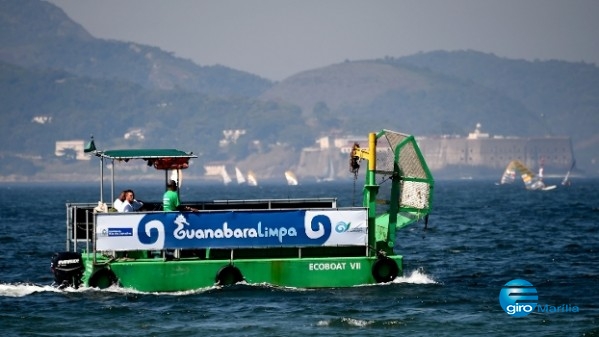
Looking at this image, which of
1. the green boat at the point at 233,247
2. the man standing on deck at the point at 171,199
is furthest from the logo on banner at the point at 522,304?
the man standing on deck at the point at 171,199

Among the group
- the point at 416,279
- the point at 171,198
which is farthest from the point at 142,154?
the point at 416,279

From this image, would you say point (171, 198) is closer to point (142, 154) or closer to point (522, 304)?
point (142, 154)

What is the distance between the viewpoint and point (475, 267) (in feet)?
125

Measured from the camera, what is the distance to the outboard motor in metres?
29.9

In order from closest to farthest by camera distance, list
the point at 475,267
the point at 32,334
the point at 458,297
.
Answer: the point at 32,334 < the point at 458,297 < the point at 475,267

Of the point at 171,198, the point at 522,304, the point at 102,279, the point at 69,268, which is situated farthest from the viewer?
the point at 69,268

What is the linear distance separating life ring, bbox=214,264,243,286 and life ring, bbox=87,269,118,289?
224cm

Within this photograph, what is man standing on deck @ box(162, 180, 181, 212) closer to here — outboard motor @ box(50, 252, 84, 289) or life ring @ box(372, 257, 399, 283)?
outboard motor @ box(50, 252, 84, 289)

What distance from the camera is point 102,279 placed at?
29.0 metres

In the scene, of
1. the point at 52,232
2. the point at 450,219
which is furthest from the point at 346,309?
the point at 450,219

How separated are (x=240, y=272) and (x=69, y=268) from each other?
3.96 meters

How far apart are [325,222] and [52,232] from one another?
Result: 1285 inches

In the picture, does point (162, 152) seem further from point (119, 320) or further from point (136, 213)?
point (119, 320)

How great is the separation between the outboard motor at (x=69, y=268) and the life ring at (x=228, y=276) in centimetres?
328
